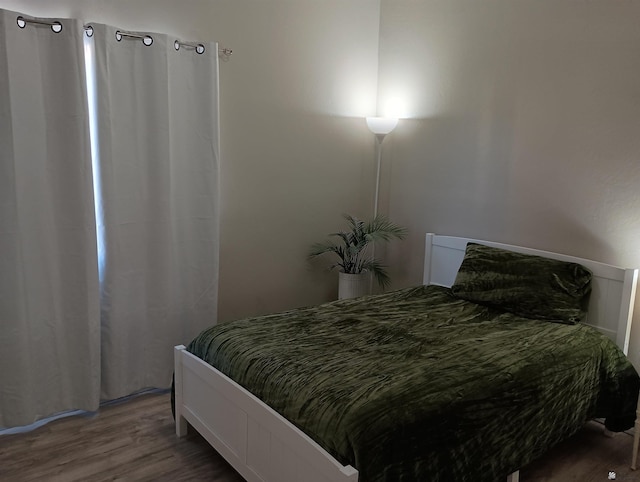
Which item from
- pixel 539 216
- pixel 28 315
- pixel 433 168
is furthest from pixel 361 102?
pixel 28 315

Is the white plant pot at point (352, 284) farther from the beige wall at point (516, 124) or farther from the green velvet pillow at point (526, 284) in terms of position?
the green velvet pillow at point (526, 284)

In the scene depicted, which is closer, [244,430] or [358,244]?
[244,430]

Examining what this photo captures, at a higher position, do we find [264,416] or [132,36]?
[132,36]

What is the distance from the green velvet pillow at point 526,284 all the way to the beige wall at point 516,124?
205 millimetres

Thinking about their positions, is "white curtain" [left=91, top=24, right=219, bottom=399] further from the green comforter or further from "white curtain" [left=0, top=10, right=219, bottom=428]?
the green comforter

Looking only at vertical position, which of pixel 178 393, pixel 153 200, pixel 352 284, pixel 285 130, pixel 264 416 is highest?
pixel 285 130

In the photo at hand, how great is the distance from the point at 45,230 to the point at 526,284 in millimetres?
2532

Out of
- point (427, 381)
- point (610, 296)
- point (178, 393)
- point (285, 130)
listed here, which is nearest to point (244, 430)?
point (178, 393)

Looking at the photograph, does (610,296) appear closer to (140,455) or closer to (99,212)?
(140,455)

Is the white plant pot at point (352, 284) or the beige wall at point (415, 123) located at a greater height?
the beige wall at point (415, 123)

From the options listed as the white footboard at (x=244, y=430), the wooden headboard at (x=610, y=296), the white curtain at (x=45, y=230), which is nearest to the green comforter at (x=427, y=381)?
the white footboard at (x=244, y=430)

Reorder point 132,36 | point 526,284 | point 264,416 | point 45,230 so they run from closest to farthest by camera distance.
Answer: point 264,416 → point 45,230 → point 132,36 → point 526,284

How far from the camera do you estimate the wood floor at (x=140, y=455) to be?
2406mm

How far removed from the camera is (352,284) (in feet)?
12.6
